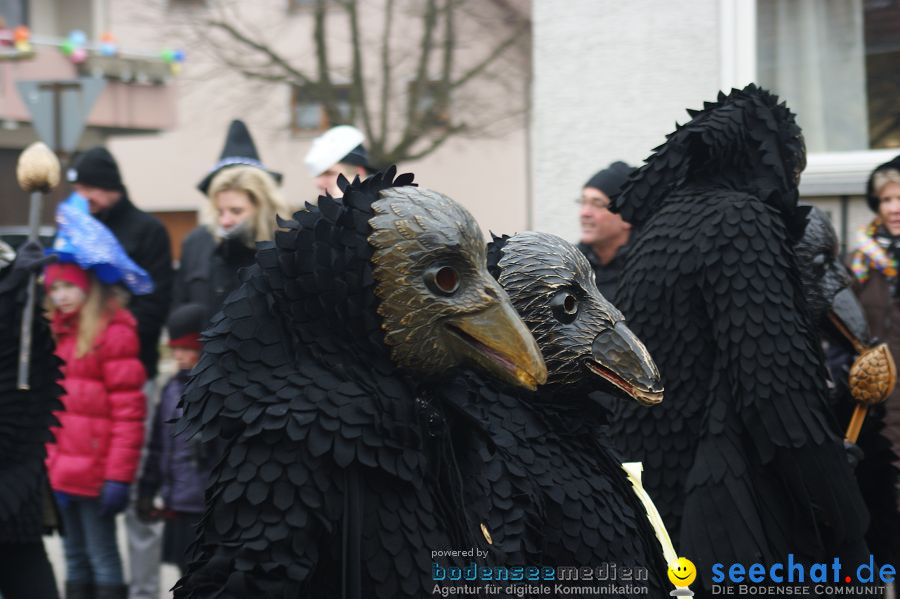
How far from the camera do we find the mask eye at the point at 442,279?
217 cm

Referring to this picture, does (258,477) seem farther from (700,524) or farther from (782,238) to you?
(782,238)

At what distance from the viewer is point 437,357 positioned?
220cm

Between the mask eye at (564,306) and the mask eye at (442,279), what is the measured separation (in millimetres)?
508

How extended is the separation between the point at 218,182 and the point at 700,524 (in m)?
2.73

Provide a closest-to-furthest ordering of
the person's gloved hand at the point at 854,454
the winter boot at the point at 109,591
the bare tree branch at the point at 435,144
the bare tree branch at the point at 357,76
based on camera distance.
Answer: the person's gloved hand at the point at 854,454 → the winter boot at the point at 109,591 → the bare tree branch at the point at 357,76 → the bare tree branch at the point at 435,144

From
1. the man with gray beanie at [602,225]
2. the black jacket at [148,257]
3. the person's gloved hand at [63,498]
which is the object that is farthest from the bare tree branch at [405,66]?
the man with gray beanie at [602,225]

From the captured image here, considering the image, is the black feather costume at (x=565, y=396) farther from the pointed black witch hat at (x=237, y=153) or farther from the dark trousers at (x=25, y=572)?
the pointed black witch hat at (x=237, y=153)

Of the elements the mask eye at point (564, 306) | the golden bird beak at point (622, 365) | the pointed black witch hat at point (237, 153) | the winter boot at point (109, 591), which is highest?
the pointed black witch hat at point (237, 153)

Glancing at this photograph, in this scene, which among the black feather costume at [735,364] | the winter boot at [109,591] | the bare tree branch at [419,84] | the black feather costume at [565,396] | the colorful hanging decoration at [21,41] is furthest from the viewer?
the bare tree branch at [419,84]

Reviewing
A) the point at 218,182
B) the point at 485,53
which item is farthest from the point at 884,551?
the point at 485,53

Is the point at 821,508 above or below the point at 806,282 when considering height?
below

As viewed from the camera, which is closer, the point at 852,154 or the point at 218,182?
the point at 218,182

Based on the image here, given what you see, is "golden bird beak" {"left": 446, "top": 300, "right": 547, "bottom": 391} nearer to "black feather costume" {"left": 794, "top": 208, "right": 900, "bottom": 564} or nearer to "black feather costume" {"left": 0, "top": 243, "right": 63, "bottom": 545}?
"black feather costume" {"left": 794, "top": 208, "right": 900, "bottom": 564}

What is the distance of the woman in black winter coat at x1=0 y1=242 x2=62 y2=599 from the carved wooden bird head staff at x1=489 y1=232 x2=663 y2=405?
1.96m
